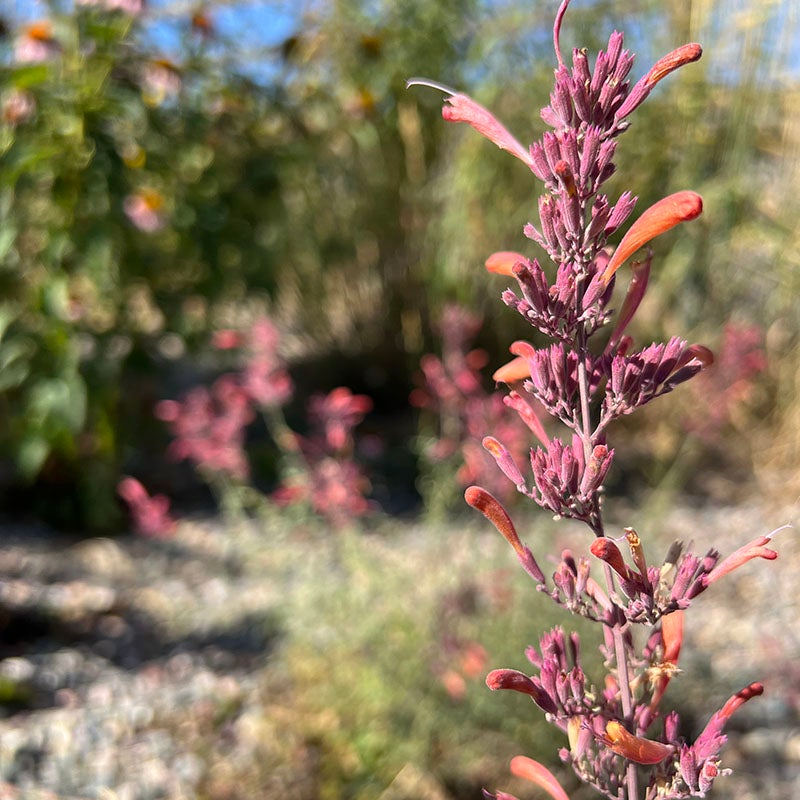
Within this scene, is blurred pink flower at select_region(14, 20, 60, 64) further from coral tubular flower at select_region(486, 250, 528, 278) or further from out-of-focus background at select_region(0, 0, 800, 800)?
coral tubular flower at select_region(486, 250, 528, 278)

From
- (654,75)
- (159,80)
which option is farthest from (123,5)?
(654,75)

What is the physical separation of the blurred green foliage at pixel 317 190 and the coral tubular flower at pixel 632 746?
2576 millimetres

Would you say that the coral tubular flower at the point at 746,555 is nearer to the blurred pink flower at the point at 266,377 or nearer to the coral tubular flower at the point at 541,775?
the coral tubular flower at the point at 541,775

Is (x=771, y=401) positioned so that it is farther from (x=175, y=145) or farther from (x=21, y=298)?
(x=21, y=298)

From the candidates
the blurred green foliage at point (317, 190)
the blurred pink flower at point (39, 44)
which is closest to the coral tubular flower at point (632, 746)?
the blurred green foliage at point (317, 190)

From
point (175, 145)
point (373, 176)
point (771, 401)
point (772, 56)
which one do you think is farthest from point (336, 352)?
point (772, 56)

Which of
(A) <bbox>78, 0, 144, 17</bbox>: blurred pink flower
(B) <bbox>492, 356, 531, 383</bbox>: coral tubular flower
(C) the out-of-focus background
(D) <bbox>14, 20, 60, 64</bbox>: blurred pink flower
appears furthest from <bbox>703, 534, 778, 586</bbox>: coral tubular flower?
(D) <bbox>14, 20, 60, 64</bbox>: blurred pink flower

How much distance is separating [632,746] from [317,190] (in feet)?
14.6

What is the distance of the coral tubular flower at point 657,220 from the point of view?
2.45 feet

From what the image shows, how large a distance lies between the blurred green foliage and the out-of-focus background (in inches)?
0.7

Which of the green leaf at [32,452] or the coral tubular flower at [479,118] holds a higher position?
the coral tubular flower at [479,118]

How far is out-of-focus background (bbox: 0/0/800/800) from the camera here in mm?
2244

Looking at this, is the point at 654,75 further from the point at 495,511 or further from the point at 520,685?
the point at 520,685

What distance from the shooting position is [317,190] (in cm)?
492
